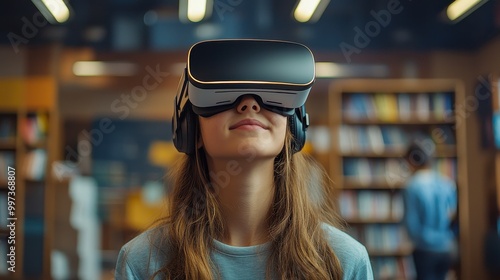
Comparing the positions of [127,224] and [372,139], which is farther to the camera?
[127,224]

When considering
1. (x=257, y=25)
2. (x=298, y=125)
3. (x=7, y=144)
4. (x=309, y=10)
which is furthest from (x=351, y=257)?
(x=7, y=144)

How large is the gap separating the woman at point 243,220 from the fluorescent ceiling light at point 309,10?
137 inches

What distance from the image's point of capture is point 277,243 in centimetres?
113

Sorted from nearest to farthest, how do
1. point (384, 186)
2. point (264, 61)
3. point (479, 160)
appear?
1. point (264, 61)
2. point (384, 186)
3. point (479, 160)

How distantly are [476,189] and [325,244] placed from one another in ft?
17.2

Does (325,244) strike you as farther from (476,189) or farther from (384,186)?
(476,189)

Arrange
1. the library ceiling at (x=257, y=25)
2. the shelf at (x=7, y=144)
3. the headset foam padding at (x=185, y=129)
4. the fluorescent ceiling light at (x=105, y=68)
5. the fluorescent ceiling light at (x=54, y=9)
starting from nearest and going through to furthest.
→ the headset foam padding at (x=185, y=129) → the fluorescent ceiling light at (x=54, y=9) → the library ceiling at (x=257, y=25) → the shelf at (x=7, y=144) → the fluorescent ceiling light at (x=105, y=68)

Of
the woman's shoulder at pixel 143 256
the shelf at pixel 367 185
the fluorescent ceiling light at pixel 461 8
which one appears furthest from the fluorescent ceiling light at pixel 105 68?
the woman's shoulder at pixel 143 256

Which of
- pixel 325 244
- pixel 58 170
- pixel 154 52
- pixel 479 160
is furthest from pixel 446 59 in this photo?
pixel 325 244

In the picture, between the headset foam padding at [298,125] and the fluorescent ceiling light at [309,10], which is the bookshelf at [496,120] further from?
the headset foam padding at [298,125]

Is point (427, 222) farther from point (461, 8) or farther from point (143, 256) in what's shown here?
point (143, 256)

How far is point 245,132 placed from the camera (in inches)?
42.4

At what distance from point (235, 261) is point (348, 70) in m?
5.36

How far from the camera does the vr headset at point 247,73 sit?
1045mm
